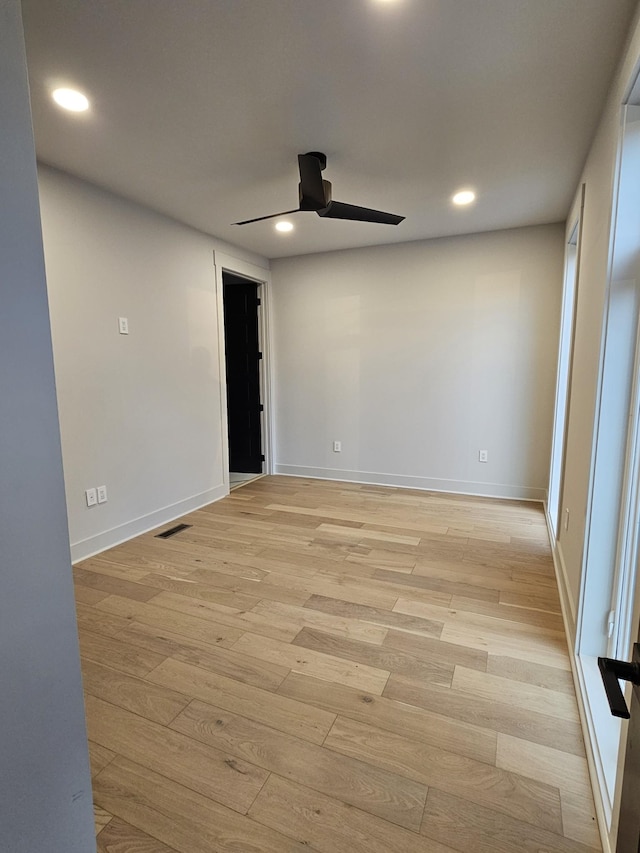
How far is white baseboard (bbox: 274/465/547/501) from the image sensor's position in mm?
4031

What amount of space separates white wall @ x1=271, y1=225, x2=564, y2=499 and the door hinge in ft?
8.02

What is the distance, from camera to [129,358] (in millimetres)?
3162

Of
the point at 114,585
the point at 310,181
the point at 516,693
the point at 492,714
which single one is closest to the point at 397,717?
the point at 492,714

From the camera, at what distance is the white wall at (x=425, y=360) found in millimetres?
3844

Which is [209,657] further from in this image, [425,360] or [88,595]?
[425,360]

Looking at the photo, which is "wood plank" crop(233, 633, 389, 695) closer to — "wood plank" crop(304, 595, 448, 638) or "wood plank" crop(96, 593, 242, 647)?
"wood plank" crop(96, 593, 242, 647)

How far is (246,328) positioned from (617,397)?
4.04m

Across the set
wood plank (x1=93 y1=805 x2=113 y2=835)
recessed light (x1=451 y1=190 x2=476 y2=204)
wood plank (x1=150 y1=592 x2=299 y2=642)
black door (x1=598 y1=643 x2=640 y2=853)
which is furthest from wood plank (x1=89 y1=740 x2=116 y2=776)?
recessed light (x1=451 y1=190 x2=476 y2=204)

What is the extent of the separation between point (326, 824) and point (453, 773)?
43 cm

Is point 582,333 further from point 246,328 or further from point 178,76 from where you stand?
point 246,328

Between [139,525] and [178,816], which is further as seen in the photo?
[139,525]

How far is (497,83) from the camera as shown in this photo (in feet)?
6.03

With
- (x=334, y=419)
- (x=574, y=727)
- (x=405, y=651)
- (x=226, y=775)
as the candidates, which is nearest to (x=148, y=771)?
(x=226, y=775)

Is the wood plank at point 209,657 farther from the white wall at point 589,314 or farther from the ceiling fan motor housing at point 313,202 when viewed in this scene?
the ceiling fan motor housing at point 313,202
